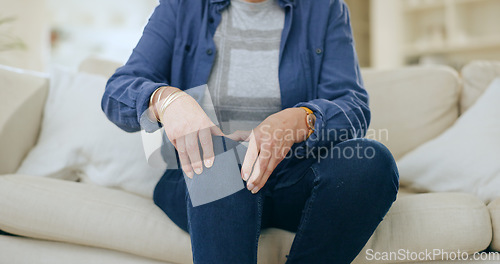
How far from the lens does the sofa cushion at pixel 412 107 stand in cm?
140

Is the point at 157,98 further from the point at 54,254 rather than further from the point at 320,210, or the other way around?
the point at 54,254

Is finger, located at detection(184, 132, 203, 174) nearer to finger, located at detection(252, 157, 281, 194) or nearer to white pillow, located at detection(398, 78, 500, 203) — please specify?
finger, located at detection(252, 157, 281, 194)

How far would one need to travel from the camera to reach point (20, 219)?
3.03 feet

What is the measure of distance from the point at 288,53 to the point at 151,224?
49 cm

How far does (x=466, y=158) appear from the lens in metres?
1.16

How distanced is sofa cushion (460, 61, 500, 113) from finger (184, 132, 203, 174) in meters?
1.13

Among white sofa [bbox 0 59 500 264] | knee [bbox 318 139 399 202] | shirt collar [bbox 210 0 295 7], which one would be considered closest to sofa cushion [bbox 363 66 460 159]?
white sofa [bbox 0 59 500 264]

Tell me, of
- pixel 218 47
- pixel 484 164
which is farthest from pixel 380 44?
pixel 218 47

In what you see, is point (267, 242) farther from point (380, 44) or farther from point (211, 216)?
point (380, 44)

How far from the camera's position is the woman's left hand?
0.67 metres

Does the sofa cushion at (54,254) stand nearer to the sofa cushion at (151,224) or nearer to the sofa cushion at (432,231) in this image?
the sofa cushion at (151,224)

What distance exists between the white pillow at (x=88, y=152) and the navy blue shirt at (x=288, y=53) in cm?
34

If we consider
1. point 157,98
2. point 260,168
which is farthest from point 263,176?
point 157,98

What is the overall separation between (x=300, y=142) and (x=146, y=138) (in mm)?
327
